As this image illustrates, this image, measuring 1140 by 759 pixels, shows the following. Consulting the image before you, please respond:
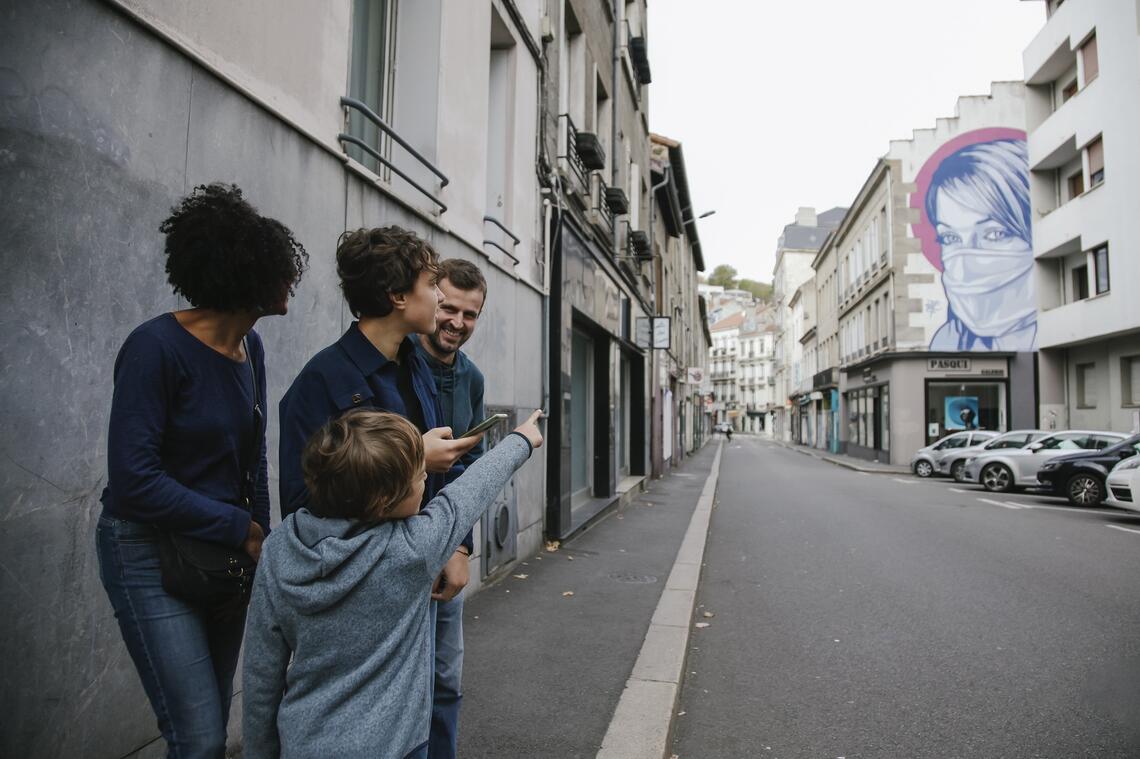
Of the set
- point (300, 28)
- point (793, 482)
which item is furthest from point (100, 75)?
point (793, 482)

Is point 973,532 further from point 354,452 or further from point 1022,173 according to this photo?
point 1022,173

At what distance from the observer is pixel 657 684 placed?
3.84m

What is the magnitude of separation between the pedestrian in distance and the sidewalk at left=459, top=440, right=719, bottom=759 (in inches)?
72.0

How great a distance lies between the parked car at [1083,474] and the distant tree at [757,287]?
339 ft

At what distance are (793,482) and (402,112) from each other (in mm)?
16337

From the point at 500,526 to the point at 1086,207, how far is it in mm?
24313

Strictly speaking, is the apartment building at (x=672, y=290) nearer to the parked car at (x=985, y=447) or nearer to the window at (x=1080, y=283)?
the parked car at (x=985, y=447)

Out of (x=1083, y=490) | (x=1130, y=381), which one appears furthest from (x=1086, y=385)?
(x=1083, y=490)

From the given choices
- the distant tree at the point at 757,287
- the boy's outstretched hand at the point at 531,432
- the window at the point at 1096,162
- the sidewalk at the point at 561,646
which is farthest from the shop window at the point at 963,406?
the distant tree at the point at 757,287

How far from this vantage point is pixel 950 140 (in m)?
27.2

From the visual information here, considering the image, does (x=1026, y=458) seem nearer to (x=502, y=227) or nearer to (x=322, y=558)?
(x=502, y=227)

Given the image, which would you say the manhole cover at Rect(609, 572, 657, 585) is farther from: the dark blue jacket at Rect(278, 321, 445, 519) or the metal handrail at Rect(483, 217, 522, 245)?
the dark blue jacket at Rect(278, 321, 445, 519)

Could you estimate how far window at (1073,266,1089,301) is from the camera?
78.5ft

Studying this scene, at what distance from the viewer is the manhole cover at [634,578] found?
21.0 feet
